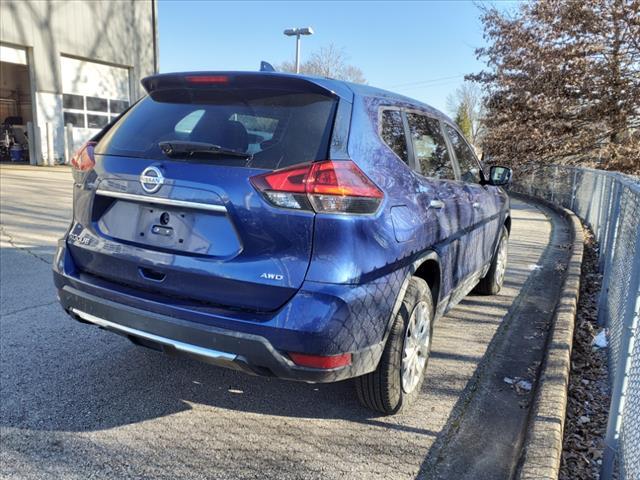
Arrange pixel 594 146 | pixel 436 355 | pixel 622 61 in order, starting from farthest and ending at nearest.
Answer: pixel 594 146 → pixel 622 61 → pixel 436 355

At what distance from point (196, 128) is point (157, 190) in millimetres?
439

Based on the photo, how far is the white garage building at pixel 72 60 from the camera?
1758 centimetres

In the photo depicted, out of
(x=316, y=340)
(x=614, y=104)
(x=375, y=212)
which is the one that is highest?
(x=614, y=104)

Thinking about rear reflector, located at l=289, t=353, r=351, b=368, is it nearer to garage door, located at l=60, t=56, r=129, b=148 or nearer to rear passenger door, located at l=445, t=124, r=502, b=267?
rear passenger door, located at l=445, t=124, r=502, b=267

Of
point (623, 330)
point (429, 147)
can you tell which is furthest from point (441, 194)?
point (623, 330)

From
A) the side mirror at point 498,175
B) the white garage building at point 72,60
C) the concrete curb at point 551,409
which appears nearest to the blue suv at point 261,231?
the concrete curb at point 551,409

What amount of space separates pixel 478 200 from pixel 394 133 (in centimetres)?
156

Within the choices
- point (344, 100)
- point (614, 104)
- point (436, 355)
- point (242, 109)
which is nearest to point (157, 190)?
point (242, 109)

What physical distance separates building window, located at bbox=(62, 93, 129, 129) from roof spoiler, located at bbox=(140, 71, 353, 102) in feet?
62.8

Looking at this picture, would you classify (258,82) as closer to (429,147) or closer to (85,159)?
(85,159)

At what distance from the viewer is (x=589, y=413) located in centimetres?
329

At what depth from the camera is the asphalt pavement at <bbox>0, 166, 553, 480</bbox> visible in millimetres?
2523

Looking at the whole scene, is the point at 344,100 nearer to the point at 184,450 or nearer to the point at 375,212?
the point at 375,212

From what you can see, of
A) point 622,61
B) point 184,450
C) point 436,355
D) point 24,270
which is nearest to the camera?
point 184,450
